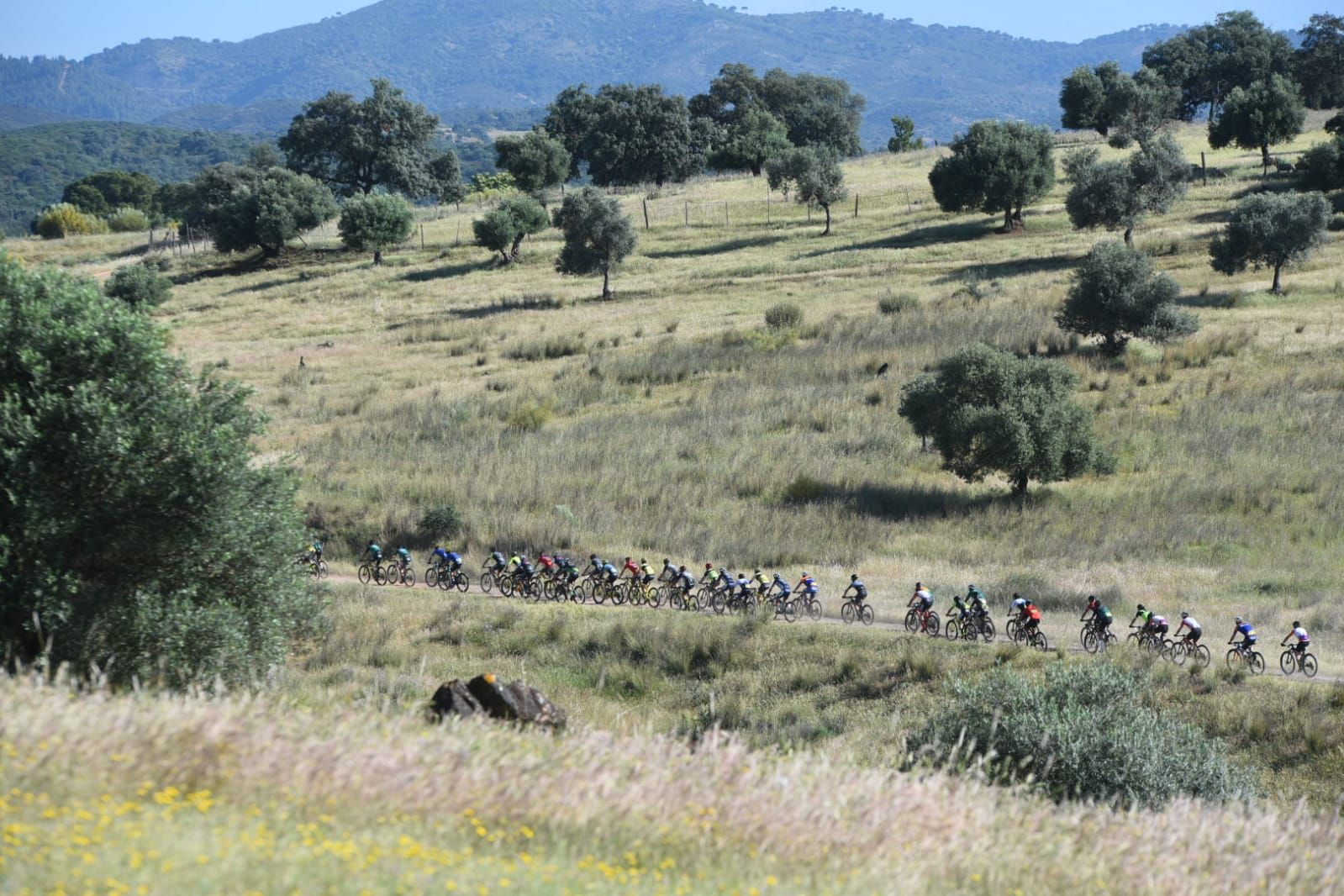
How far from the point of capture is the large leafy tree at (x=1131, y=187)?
6769 centimetres

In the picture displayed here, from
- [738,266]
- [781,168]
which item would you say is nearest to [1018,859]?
[738,266]

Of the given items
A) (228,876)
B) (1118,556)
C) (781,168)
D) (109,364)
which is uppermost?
(781,168)

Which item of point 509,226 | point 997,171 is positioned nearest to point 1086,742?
point 997,171

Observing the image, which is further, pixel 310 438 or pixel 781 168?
pixel 781 168

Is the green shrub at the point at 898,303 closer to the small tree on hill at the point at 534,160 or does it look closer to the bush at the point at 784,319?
the bush at the point at 784,319

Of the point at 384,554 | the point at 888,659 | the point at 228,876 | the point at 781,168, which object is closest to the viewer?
the point at 228,876

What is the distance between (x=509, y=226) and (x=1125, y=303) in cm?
4912

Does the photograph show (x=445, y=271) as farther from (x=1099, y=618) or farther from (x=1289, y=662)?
(x=1289, y=662)

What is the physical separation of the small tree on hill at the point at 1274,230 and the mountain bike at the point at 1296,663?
43.6 m

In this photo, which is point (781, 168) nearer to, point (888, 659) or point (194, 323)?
point (194, 323)

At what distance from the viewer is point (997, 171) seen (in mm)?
79562

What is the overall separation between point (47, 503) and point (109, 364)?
2.11m

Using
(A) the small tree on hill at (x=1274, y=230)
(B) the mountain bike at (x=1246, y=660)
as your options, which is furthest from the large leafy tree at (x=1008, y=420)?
(A) the small tree on hill at (x=1274, y=230)

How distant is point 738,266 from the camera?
78750 mm
